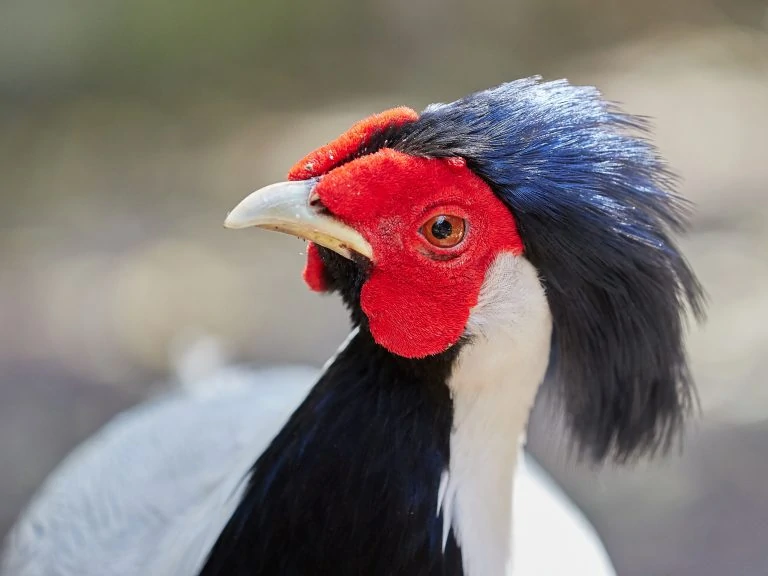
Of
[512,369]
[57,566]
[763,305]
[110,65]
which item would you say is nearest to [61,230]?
[110,65]

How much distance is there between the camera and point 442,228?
1.57 m

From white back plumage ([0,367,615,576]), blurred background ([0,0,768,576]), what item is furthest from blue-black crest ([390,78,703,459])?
blurred background ([0,0,768,576])

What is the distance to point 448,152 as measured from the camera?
1.56m

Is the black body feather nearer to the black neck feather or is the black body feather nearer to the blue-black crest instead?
the black neck feather

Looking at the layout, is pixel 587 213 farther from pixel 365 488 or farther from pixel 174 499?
pixel 174 499

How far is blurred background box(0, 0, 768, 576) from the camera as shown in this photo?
3686 mm

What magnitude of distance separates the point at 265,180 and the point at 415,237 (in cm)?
451

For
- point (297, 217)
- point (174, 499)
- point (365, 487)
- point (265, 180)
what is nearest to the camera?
point (297, 217)

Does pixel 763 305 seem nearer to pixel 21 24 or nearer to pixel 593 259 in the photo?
pixel 593 259

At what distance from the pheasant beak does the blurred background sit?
1.86 m

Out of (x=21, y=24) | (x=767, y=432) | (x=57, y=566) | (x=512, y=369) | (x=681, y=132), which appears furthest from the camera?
(x=21, y=24)

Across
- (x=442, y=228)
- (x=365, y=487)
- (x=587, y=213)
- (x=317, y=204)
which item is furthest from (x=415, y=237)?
(x=365, y=487)

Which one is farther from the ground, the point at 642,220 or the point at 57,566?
the point at 642,220

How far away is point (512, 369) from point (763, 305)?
323 centimetres
